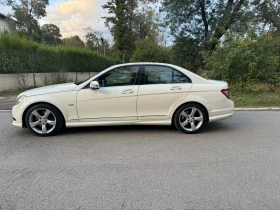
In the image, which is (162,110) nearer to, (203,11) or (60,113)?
(60,113)

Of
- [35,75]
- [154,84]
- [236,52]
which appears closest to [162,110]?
[154,84]

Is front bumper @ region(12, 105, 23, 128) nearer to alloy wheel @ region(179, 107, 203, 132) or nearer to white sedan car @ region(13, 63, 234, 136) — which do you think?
white sedan car @ region(13, 63, 234, 136)

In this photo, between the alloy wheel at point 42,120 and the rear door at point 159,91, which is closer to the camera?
the alloy wheel at point 42,120

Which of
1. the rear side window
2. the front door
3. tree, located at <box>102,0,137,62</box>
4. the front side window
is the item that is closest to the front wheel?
the front door

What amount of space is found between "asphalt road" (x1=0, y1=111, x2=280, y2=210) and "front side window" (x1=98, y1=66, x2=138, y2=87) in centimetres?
111

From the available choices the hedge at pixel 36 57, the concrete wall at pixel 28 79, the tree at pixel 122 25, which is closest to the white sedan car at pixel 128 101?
the concrete wall at pixel 28 79

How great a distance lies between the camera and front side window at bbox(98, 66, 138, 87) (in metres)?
4.83

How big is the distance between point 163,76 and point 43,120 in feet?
9.06

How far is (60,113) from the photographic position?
15.5 feet

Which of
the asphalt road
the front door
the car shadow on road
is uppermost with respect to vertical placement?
the front door

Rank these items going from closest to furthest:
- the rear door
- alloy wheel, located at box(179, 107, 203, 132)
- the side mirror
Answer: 1. the side mirror
2. the rear door
3. alloy wheel, located at box(179, 107, 203, 132)

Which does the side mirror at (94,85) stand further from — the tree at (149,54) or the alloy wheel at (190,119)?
the tree at (149,54)

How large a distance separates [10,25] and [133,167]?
36031mm

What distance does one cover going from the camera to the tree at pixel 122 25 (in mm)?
31050
